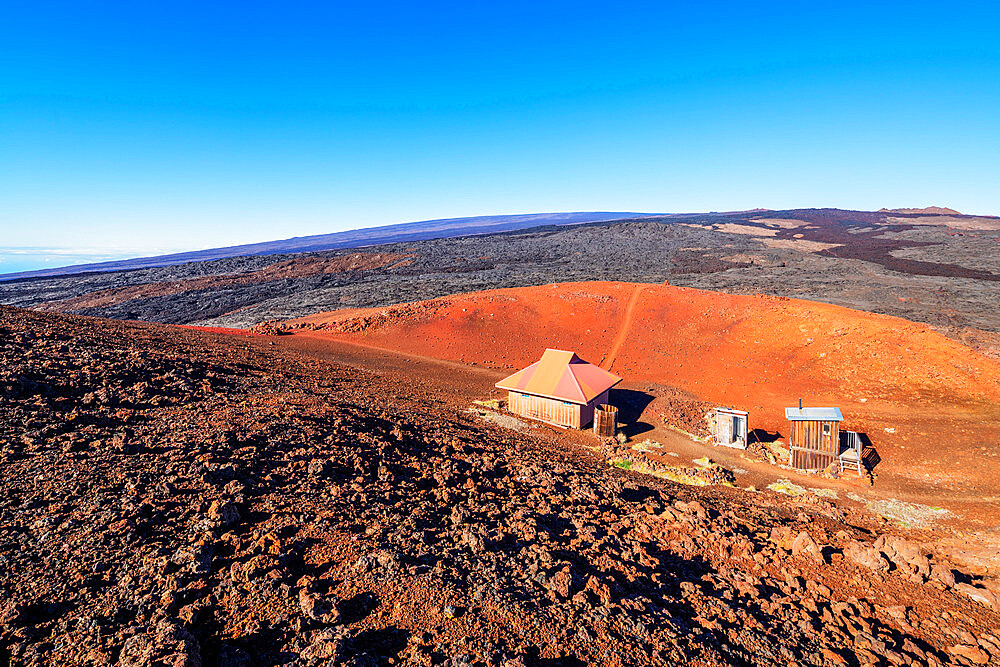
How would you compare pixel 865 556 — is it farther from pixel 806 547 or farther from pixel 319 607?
pixel 319 607

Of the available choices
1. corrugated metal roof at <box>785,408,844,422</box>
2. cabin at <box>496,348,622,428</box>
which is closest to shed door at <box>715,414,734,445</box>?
corrugated metal roof at <box>785,408,844,422</box>

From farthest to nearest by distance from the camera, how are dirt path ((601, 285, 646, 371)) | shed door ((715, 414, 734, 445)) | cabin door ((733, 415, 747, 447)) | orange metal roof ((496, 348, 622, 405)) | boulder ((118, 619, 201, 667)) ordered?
dirt path ((601, 285, 646, 371)) → orange metal roof ((496, 348, 622, 405)) → shed door ((715, 414, 734, 445)) → cabin door ((733, 415, 747, 447)) → boulder ((118, 619, 201, 667))

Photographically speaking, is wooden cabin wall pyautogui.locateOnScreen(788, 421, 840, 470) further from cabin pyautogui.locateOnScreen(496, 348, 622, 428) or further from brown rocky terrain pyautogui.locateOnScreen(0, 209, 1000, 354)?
brown rocky terrain pyautogui.locateOnScreen(0, 209, 1000, 354)

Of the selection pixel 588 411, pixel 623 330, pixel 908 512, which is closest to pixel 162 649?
pixel 588 411

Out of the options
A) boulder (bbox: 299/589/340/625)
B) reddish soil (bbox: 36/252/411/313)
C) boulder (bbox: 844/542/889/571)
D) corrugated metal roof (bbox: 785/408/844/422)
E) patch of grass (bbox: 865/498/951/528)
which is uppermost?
reddish soil (bbox: 36/252/411/313)

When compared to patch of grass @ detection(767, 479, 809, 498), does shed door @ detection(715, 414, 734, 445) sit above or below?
above

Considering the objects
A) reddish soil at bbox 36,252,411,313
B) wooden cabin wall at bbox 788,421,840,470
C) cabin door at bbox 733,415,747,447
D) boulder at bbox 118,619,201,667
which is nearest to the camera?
boulder at bbox 118,619,201,667
